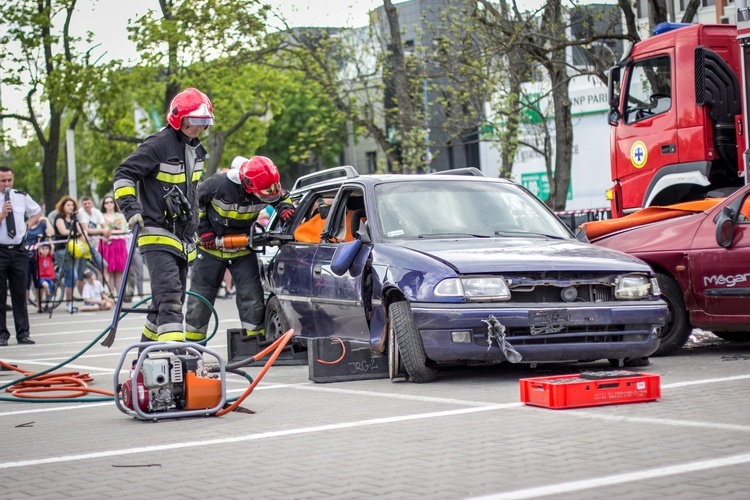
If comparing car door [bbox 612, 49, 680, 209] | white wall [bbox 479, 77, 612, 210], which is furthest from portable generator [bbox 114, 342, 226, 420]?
white wall [bbox 479, 77, 612, 210]

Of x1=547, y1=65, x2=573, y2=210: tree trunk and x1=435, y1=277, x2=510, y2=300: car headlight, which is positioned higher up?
x1=547, y1=65, x2=573, y2=210: tree trunk

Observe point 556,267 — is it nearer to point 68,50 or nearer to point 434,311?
point 434,311

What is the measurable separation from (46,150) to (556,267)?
96.9ft

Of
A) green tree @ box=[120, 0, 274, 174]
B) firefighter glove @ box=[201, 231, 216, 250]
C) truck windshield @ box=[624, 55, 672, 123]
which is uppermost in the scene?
green tree @ box=[120, 0, 274, 174]

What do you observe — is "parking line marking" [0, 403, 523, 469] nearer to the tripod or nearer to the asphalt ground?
the asphalt ground

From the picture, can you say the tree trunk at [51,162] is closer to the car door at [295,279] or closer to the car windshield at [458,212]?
the car door at [295,279]

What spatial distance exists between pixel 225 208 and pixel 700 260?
4184 mm

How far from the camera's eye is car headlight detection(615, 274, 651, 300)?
898cm

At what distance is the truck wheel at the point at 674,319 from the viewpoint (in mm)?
10477

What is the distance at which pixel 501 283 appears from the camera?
8602 millimetres

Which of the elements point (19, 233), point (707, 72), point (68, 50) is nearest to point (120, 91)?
point (68, 50)

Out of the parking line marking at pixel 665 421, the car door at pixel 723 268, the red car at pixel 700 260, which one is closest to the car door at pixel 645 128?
the red car at pixel 700 260

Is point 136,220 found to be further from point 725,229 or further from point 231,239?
point 725,229

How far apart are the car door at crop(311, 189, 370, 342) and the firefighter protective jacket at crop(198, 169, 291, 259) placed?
1109mm
